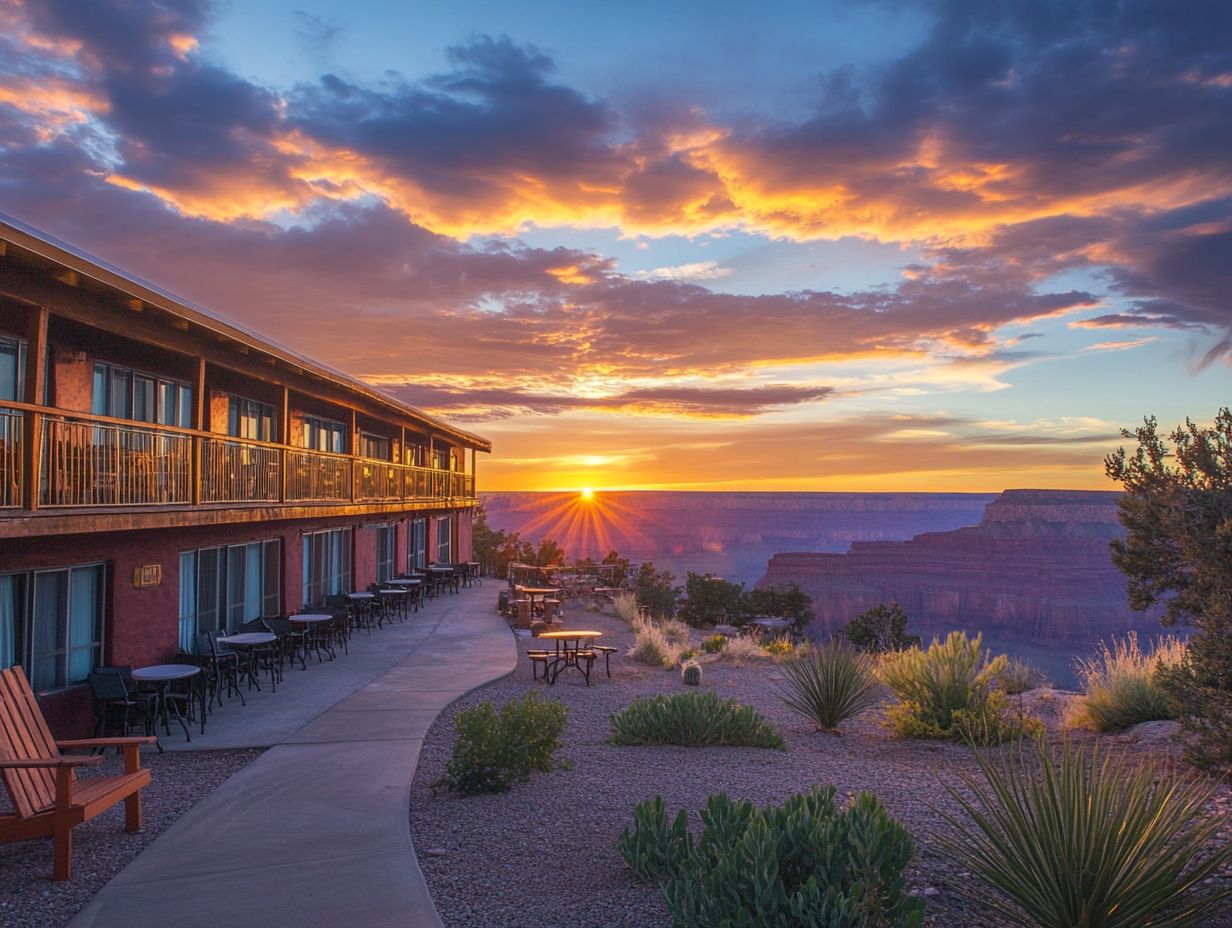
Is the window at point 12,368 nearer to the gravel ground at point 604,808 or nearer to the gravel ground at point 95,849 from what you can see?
the gravel ground at point 95,849

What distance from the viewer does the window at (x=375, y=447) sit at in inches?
1004

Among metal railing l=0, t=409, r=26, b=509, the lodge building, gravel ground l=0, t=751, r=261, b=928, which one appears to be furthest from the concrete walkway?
metal railing l=0, t=409, r=26, b=509

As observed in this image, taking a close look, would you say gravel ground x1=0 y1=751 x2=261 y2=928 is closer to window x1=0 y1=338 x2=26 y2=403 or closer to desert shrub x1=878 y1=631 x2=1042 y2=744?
window x1=0 y1=338 x2=26 y2=403

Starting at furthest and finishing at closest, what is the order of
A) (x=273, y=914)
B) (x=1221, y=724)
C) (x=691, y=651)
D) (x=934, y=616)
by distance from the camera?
1. (x=934, y=616)
2. (x=691, y=651)
3. (x=1221, y=724)
4. (x=273, y=914)

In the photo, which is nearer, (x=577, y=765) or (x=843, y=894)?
(x=843, y=894)

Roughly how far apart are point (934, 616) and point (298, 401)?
64367 mm

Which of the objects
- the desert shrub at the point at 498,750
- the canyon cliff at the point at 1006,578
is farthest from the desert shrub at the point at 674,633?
the canyon cliff at the point at 1006,578

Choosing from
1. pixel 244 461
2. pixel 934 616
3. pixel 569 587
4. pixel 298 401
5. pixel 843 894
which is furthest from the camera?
pixel 934 616

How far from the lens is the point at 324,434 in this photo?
22562mm

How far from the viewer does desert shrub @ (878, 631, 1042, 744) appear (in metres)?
9.75

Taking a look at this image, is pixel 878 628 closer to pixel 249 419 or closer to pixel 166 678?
pixel 249 419

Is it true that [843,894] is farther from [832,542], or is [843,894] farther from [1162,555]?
[832,542]

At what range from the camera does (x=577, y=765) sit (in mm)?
8562

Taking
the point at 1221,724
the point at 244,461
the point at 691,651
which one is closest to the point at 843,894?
the point at 1221,724
